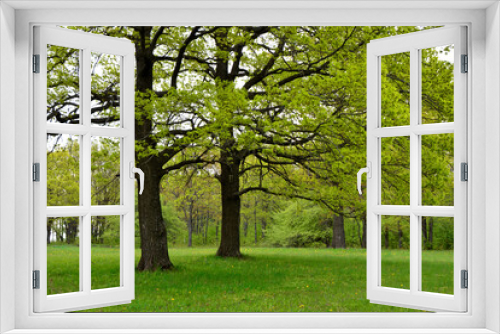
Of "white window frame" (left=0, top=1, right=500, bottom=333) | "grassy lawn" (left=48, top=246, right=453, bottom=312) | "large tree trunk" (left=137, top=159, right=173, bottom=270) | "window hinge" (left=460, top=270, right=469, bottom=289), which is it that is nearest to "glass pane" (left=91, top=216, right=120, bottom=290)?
"grassy lawn" (left=48, top=246, right=453, bottom=312)

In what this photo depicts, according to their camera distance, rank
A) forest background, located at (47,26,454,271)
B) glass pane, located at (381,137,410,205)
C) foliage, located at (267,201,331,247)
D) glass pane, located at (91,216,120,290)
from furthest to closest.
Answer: foliage, located at (267,201,331,247) < glass pane, located at (91,216,120,290) < glass pane, located at (381,137,410,205) < forest background, located at (47,26,454,271)

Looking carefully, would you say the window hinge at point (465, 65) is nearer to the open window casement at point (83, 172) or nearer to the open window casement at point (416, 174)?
the open window casement at point (416, 174)

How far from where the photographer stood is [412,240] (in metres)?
2.48

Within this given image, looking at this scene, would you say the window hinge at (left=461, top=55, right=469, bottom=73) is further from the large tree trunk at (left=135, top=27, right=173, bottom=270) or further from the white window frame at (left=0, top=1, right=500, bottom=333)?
the large tree trunk at (left=135, top=27, right=173, bottom=270)

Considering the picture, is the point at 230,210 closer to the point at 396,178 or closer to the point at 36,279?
the point at 396,178

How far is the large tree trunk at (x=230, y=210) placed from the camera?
916 cm

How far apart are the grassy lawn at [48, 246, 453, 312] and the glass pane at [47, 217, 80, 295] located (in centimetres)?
2

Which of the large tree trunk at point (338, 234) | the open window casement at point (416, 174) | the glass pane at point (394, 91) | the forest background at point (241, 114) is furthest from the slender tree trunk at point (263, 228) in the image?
the open window casement at point (416, 174)

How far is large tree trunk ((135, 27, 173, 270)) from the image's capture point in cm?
720

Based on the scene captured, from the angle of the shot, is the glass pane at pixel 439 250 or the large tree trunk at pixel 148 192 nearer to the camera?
the large tree trunk at pixel 148 192

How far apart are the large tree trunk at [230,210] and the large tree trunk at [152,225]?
67.0 inches

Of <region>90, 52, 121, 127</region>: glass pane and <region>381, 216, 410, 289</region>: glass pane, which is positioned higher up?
<region>90, 52, 121, 127</region>: glass pane
